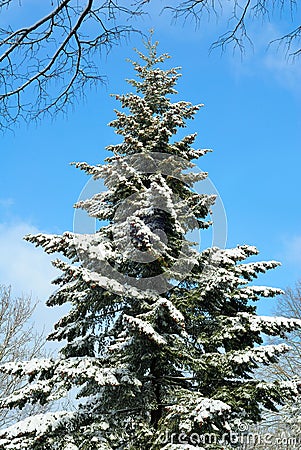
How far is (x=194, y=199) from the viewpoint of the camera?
7.41 m

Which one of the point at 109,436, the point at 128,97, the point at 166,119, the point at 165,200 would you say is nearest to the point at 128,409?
the point at 109,436

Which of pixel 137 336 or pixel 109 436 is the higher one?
pixel 137 336

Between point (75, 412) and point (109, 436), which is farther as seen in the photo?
point (75, 412)

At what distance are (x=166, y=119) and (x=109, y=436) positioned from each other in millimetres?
5181

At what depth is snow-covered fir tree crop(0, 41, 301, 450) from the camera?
18.3 feet

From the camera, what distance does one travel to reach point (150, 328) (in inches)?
219

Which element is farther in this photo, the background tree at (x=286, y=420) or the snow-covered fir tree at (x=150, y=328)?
the background tree at (x=286, y=420)

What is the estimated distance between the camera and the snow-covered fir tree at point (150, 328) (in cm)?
557

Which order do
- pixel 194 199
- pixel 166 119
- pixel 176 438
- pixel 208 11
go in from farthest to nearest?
pixel 166 119, pixel 194 199, pixel 176 438, pixel 208 11

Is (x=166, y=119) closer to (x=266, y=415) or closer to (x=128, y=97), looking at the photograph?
(x=128, y=97)

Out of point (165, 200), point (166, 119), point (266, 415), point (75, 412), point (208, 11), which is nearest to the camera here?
point (208, 11)

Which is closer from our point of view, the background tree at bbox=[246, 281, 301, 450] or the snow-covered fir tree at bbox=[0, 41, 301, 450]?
the snow-covered fir tree at bbox=[0, 41, 301, 450]

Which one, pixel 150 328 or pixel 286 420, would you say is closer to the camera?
pixel 150 328

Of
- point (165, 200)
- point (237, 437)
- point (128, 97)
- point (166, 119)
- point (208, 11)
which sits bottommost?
point (237, 437)
